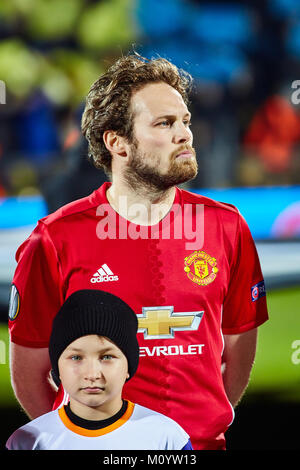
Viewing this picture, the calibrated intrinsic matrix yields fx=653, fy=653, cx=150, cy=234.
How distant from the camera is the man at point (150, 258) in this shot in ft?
5.38

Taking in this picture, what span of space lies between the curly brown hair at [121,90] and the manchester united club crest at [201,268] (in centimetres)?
34

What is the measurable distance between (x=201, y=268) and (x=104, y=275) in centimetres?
25

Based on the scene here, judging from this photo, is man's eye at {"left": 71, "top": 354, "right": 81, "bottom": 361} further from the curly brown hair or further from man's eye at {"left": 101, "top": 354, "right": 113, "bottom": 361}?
the curly brown hair

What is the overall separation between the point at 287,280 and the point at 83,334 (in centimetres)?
90

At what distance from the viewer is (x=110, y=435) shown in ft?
4.99

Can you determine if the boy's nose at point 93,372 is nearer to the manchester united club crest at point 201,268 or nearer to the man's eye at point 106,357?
the man's eye at point 106,357

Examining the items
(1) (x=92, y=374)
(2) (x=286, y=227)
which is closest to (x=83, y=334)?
(1) (x=92, y=374)

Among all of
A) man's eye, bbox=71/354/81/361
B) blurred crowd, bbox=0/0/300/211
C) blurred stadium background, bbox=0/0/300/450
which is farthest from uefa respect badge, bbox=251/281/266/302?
blurred crowd, bbox=0/0/300/211

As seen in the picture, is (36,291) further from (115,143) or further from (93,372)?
(115,143)

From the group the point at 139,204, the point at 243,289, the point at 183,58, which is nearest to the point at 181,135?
the point at 139,204

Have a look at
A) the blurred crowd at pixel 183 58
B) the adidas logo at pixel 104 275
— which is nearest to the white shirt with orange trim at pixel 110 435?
the adidas logo at pixel 104 275

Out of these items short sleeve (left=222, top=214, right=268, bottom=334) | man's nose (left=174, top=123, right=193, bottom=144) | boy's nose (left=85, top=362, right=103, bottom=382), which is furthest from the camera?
short sleeve (left=222, top=214, right=268, bottom=334)

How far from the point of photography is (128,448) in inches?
60.6

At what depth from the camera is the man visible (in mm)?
1641
